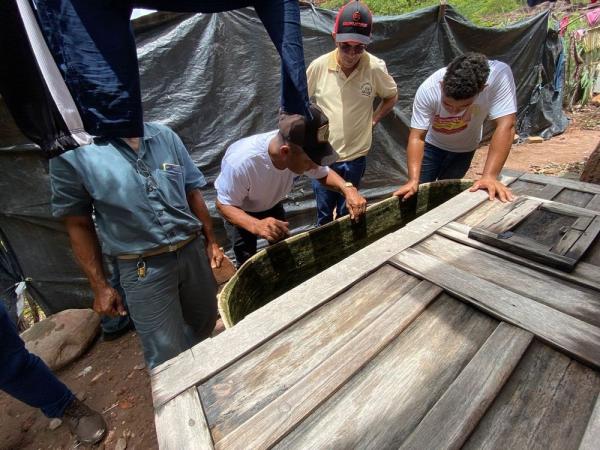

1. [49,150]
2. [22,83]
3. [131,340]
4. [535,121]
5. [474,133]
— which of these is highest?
[22,83]

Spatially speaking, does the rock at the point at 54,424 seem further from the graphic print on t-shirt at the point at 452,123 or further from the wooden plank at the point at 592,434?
the graphic print on t-shirt at the point at 452,123

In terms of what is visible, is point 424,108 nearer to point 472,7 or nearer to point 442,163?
point 442,163

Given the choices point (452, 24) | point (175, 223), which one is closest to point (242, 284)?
point (175, 223)

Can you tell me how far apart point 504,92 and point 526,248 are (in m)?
1.60

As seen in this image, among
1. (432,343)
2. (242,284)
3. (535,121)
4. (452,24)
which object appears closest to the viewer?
(432,343)

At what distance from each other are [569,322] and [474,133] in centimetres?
206

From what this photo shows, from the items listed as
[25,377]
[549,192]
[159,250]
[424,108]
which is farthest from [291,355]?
[424,108]

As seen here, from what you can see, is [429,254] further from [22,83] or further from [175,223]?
[22,83]

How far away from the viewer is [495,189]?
193 cm

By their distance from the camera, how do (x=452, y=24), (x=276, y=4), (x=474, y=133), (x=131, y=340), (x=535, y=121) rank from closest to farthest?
(x=276, y=4), (x=474, y=133), (x=131, y=340), (x=452, y=24), (x=535, y=121)

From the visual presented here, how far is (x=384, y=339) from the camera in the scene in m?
0.99

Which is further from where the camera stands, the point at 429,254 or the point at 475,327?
the point at 429,254

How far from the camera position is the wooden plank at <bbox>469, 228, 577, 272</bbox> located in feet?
4.11

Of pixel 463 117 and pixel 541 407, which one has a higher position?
pixel 463 117
